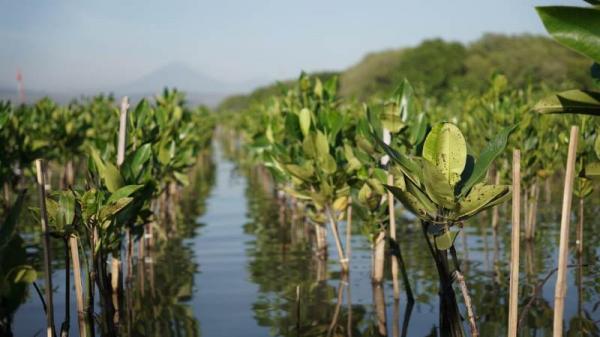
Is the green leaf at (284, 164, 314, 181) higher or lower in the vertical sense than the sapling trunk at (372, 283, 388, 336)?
higher

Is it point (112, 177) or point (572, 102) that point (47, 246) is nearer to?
point (112, 177)

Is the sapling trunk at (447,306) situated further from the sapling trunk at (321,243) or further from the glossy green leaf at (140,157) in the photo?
the sapling trunk at (321,243)

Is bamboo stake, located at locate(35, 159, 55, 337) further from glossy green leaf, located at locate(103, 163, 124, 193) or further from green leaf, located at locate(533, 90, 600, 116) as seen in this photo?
green leaf, located at locate(533, 90, 600, 116)

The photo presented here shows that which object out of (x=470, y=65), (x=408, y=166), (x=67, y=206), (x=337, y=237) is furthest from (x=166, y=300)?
(x=470, y=65)

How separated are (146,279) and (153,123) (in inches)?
75.7

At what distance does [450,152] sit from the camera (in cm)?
358

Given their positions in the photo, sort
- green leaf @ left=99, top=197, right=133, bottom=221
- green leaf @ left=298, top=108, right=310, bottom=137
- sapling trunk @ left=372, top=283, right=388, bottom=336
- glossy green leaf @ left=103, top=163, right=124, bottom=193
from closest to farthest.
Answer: green leaf @ left=99, top=197, right=133, bottom=221, glossy green leaf @ left=103, top=163, right=124, bottom=193, sapling trunk @ left=372, top=283, right=388, bottom=336, green leaf @ left=298, top=108, right=310, bottom=137

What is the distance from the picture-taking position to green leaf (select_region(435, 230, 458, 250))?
3.44m

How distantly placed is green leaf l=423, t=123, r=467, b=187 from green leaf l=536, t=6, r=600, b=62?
1.14m

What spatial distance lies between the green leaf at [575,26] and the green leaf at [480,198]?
1.05m

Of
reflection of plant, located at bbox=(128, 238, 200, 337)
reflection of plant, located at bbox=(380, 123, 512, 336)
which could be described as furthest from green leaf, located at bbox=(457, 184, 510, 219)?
reflection of plant, located at bbox=(128, 238, 200, 337)

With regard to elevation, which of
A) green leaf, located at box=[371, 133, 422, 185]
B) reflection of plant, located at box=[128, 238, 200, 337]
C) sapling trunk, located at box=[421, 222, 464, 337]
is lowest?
reflection of plant, located at box=[128, 238, 200, 337]

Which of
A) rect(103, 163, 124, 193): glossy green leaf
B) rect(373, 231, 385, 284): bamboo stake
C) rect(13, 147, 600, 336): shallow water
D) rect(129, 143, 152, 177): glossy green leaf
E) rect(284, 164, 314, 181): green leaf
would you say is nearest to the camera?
rect(103, 163, 124, 193): glossy green leaf

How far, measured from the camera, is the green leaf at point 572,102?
2520 millimetres
